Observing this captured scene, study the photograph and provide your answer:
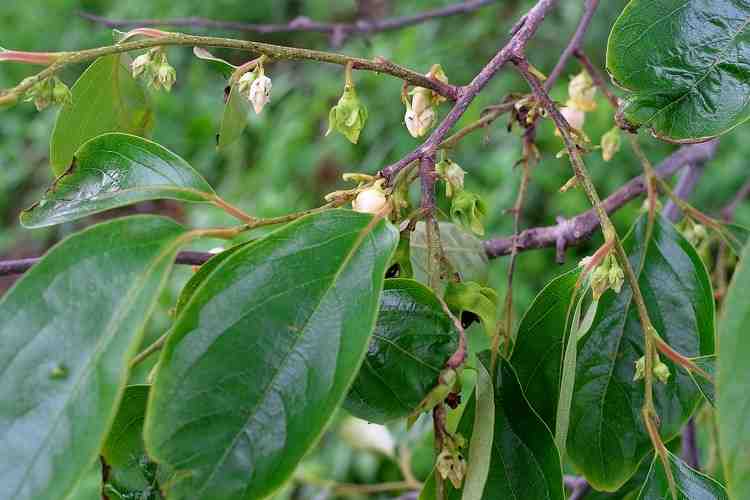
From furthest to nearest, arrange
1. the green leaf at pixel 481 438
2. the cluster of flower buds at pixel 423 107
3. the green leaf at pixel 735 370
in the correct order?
the cluster of flower buds at pixel 423 107 < the green leaf at pixel 481 438 < the green leaf at pixel 735 370

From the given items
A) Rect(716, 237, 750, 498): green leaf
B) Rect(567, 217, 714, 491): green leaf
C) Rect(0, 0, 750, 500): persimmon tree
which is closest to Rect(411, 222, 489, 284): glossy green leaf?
Rect(0, 0, 750, 500): persimmon tree

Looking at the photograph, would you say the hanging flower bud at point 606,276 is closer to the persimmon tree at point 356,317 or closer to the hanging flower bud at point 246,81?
the persimmon tree at point 356,317

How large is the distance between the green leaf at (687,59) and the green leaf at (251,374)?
25 cm

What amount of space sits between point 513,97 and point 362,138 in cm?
167

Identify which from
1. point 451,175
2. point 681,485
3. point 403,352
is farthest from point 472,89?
point 681,485

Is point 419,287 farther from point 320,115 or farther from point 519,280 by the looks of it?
point 320,115

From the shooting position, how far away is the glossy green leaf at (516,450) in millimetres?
541

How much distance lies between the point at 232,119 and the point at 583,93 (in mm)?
406

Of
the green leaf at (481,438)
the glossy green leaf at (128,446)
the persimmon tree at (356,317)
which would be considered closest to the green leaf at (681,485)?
the persimmon tree at (356,317)

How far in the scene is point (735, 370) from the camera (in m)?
0.39

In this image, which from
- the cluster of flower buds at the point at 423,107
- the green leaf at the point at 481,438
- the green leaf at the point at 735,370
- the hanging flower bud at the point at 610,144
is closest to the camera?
the green leaf at the point at 735,370

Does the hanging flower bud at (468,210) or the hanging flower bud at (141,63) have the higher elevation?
the hanging flower bud at (141,63)

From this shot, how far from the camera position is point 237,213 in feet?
1.84

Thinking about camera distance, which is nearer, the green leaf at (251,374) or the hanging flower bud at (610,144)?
the green leaf at (251,374)
